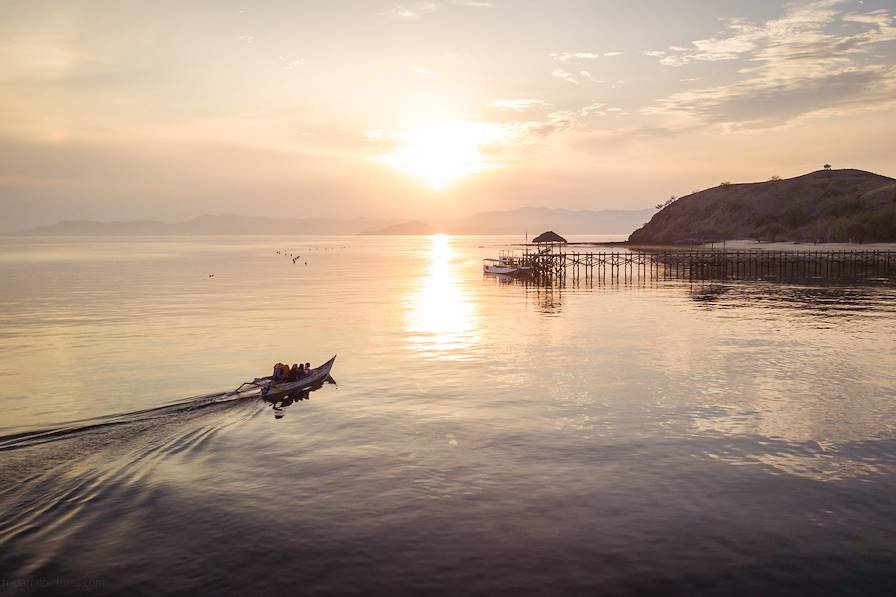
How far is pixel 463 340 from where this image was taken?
49062 mm

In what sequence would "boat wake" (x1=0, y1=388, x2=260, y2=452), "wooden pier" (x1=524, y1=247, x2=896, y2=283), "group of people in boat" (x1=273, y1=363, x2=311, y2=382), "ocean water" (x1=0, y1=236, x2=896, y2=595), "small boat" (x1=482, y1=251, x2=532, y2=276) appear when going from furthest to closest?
"small boat" (x1=482, y1=251, x2=532, y2=276)
"wooden pier" (x1=524, y1=247, x2=896, y2=283)
"group of people in boat" (x1=273, y1=363, x2=311, y2=382)
"boat wake" (x1=0, y1=388, x2=260, y2=452)
"ocean water" (x1=0, y1=236, x2=896, y2=595)

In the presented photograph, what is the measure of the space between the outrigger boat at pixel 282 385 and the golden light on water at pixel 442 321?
429 inches

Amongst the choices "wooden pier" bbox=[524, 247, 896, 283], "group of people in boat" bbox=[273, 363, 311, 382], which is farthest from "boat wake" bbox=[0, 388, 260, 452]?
"wooden pier" bbox=[524, 247, 896, 283]

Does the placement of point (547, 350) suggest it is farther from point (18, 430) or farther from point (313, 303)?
point (313, 303)

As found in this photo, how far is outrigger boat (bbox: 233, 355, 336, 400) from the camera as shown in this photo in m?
32.0

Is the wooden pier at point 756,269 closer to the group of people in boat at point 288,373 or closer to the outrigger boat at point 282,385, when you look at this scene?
the outrigger boat at point 282,385

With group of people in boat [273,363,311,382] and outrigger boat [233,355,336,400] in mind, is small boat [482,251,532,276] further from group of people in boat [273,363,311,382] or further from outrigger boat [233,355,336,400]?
group of people in boat [273,363,311,382]

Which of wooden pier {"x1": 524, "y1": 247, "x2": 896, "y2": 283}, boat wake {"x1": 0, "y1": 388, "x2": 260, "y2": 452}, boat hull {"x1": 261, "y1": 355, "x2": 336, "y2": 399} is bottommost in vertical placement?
boat wake {"x1": 0, "y1": 388, "x2": 260, "y2": 452}

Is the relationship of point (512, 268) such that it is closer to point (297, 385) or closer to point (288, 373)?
point (297, 385)

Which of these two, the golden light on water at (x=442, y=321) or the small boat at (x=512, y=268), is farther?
the small boat at (x=512, y=268)

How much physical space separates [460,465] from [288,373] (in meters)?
14.1

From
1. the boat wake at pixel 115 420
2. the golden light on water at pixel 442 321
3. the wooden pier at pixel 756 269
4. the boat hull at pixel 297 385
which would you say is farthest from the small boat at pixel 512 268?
the boat wake at pixel 115 420

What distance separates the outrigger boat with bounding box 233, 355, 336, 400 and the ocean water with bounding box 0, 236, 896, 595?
3.17 feet

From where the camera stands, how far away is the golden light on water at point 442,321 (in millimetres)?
46875
